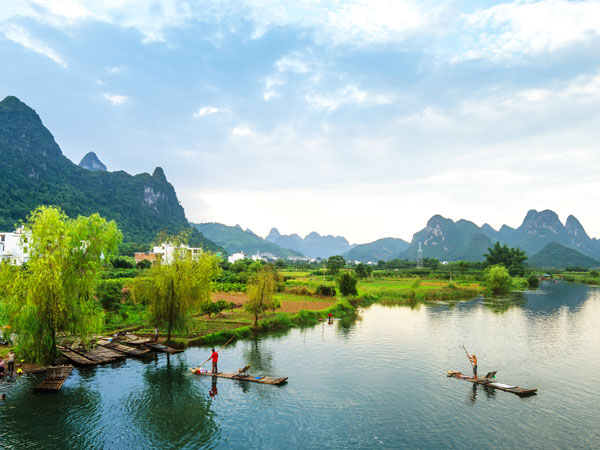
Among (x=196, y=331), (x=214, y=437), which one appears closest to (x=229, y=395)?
(x=214, y=437)

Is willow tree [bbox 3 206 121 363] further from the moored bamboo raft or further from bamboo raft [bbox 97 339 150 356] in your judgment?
bamboo raft [bbox 97 339 150 356]

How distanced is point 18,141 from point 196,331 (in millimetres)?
197631

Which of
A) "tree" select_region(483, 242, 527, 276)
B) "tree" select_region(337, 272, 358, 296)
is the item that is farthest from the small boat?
"tree" select_region(483, 242, 527, 276)

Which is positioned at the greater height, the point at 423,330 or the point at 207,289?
the point at 207,289

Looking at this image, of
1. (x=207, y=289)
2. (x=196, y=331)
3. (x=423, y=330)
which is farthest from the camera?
(x=423, y=330)

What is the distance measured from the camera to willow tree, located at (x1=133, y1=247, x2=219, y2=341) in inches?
1332

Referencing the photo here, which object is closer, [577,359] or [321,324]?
[577,359]

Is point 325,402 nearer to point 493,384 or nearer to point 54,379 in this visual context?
point 493,384

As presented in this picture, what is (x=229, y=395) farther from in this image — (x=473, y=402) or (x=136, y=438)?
(x=473, y=402)

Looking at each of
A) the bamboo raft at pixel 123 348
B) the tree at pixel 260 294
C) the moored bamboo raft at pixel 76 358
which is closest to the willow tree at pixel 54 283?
the moored bamboo raft at pixel 76 358

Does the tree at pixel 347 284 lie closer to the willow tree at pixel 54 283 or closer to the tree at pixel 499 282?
the tree at pixel 499 282

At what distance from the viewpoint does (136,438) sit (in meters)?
18.2

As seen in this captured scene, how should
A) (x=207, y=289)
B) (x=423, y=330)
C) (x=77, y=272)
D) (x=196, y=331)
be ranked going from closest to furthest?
1. (x=77, y=272)
2. (x=207, y=289)
3. (x=196, y=331)
4. (x=423, y=330)

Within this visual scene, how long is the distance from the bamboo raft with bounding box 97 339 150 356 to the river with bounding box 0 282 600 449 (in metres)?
1.11
